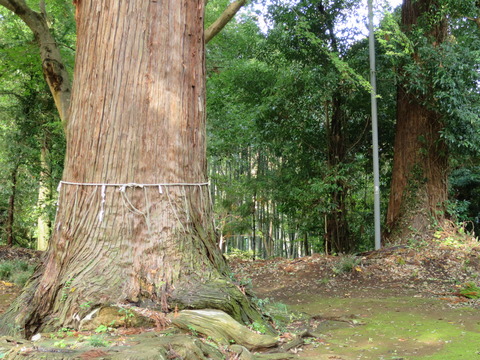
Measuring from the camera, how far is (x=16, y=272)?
851 centimetres

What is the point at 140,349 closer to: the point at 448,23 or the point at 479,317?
the point at 479,317

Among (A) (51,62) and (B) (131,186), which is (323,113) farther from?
(B) (131,186)

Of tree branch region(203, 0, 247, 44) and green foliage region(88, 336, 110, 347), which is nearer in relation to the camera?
green foliage region(88, 336, 110, 347)

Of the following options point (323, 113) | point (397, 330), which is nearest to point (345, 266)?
point (397, 330)

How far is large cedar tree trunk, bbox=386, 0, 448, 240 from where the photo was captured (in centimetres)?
975

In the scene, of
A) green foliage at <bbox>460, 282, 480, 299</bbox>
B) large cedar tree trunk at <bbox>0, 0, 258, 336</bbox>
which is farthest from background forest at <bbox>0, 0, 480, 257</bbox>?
large cedar tree trunk at <bbox>0, 0, 258, 336</bbox>

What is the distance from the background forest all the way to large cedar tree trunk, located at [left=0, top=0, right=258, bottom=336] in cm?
547

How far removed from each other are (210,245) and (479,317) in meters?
3.30

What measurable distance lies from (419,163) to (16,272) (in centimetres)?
846

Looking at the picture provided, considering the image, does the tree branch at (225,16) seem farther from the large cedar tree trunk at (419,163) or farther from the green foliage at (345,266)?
the green foliage at (345,266)

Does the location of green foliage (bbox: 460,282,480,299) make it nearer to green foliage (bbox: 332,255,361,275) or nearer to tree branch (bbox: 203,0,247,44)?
green foliage (bbox: 332,255,361,275)

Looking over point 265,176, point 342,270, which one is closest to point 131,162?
point 342,270

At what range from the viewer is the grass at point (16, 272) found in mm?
7832

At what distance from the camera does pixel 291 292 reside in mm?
7598
